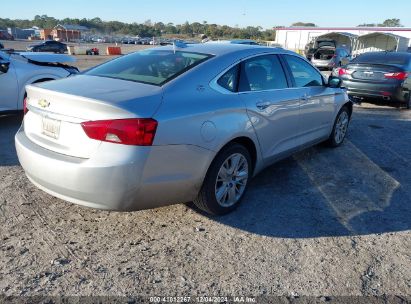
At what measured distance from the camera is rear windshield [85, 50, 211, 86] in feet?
11.3

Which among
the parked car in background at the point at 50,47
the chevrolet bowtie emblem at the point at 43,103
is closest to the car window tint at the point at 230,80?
the chevrolet bowtie emblem at the point at 43,103

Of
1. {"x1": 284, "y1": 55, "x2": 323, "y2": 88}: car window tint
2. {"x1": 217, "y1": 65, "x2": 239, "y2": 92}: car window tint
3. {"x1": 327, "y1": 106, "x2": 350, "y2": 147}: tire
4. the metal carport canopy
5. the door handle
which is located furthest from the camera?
the metal carport canopy

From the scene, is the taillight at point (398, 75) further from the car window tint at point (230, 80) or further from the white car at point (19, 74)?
the white car at point (19, 74)

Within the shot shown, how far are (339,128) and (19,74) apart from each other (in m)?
5.47

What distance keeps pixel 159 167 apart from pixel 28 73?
498 cm

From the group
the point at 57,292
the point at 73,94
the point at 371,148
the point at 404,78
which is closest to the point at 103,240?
the point at 57,292

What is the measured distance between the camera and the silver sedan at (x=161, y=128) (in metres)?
2.80

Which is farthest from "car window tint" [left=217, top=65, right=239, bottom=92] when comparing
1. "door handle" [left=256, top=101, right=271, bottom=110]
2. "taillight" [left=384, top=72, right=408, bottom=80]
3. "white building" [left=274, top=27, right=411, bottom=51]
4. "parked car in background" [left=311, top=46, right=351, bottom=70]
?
"white building" [left=274, top=27, right=411, bottom=51]

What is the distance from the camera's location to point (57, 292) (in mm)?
2580

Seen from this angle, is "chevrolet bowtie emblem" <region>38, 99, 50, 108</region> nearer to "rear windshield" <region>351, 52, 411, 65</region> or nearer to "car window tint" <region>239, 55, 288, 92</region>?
"car window tint" <region>239, 55, 288, 92</region>

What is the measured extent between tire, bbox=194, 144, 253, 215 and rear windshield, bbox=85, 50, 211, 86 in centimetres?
85

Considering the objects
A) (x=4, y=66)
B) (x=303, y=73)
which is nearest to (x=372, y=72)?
(x=303, y=73)

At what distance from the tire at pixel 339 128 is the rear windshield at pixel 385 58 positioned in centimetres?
448

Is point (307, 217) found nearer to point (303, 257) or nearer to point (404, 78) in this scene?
point (303, 257)
